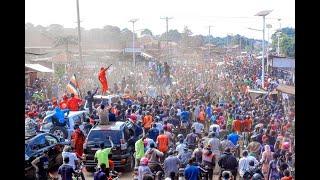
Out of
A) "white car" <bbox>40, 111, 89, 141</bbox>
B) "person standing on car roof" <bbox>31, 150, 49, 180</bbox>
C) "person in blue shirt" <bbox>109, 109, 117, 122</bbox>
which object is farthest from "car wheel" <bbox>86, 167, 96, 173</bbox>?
"person in blue shirt" <bbox>109, 109, 117, 122</bbox>

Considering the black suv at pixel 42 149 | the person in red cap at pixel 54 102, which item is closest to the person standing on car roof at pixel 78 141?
the black suv at pixel 42 149

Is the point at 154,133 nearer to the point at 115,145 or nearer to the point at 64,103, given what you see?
the point at 115,145

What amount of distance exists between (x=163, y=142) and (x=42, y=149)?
3.99ft

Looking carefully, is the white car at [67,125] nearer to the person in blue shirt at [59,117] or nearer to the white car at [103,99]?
the person in blue shirt at [59,117]

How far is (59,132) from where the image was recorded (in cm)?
547

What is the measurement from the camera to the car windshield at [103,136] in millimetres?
5074

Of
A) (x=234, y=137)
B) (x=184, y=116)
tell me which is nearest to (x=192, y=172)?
(x=234, y=137)

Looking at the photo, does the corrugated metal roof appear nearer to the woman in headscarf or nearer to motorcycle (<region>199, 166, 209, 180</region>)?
the woman in headscarf

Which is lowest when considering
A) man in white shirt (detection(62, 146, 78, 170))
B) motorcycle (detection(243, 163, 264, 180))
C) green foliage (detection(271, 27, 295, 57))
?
motorcycle (detection(243, 163, 264, 180))

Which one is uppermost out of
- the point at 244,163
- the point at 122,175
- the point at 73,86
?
the point at 73,86

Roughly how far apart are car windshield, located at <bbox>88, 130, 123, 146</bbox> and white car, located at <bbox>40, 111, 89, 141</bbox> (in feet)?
1.17

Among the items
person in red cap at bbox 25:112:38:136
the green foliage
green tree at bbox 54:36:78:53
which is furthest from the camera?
green tree at bbox 54:36:78:53

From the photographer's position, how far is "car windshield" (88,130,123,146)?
5074 millimetres
